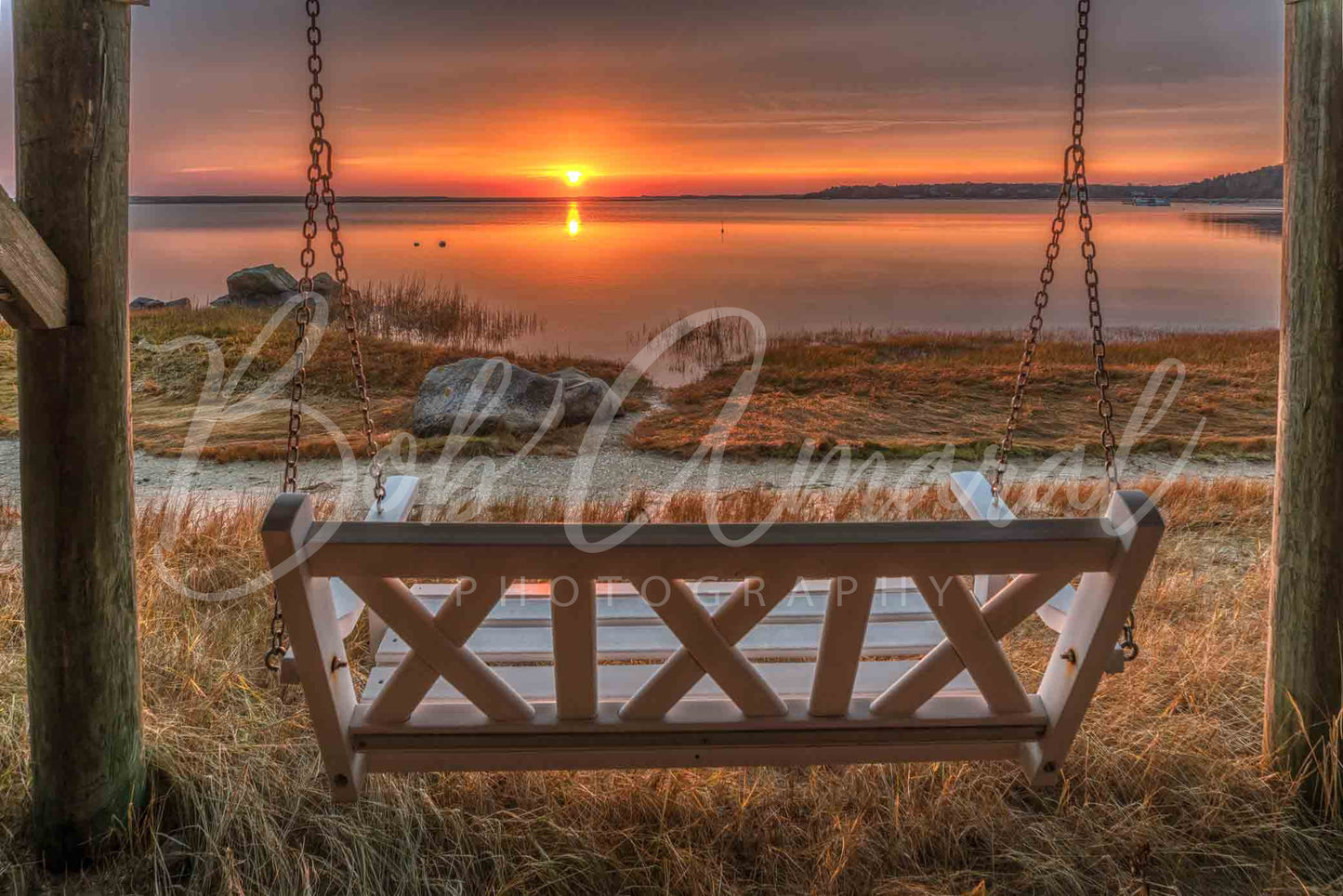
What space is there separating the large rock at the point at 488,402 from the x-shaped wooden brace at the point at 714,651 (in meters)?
8.60

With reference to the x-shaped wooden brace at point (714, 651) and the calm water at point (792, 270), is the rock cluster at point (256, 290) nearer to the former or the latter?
the calm water at point (792, 270)

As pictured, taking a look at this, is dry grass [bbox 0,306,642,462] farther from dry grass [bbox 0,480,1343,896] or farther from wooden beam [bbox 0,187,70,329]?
wooden beam [bbox 0,187,70,329]

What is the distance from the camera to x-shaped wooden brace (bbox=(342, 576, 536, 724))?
1644 mm

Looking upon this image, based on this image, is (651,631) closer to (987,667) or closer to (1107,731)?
(987,667)

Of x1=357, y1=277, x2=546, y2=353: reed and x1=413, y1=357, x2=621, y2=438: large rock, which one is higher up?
x1=357, y1=277, x2=546, y2=353: reed

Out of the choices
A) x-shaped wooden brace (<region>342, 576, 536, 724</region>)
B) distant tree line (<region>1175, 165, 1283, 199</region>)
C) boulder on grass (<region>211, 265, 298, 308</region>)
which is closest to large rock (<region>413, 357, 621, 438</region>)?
x-shaped wooden brace (<region>342, 576, 536, 724</region>)

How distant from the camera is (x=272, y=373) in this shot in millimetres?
14914

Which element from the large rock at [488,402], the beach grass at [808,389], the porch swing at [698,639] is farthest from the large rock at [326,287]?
the porch swing at [698,639]

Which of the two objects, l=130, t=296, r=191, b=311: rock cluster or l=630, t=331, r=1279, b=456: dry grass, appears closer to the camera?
l=630, t=331, r=1279, b=456: dry grass

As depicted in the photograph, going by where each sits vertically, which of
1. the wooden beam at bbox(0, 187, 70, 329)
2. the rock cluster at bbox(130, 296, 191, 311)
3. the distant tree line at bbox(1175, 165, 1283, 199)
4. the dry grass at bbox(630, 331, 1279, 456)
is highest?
the distant tree line at bbox(1175, 165, 1283, 199)

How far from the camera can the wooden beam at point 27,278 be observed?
1903mm

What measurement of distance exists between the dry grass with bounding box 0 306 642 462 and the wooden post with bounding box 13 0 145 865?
6.74 metres

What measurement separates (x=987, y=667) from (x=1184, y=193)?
50.7 meters

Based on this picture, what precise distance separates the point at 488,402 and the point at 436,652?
9049 millimetres
